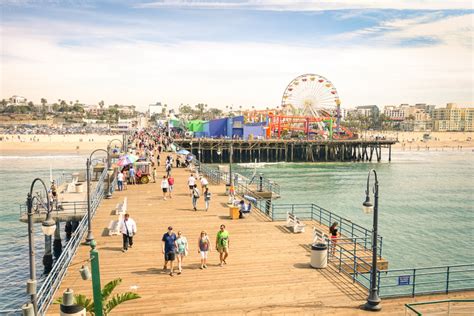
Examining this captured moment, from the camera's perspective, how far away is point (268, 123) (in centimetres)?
9331

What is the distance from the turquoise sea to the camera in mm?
23094

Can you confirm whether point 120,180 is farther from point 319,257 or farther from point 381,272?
point 381,272

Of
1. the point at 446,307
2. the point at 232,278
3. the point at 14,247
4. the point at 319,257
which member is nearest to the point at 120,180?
the point at 14,247

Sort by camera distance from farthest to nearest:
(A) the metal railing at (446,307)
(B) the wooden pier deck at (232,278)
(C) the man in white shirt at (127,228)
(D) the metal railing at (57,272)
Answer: (C) the man in white shirt at (127,228) < (B) the wooden pier deck at (232,278) < (D) the metal railing at (57,272) < (A) the metal railing at (446,307)

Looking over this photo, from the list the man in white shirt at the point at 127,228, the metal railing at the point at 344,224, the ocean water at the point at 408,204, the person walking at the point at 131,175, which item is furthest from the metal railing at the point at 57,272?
the ocean water at the point at 408,204

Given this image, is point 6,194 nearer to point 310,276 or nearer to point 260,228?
point 260,228

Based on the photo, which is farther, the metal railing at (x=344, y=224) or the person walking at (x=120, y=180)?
the person walking at (x=120, y=180)

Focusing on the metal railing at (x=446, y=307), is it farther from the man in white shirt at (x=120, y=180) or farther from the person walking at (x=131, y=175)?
the person walking at (x=131, y=175)

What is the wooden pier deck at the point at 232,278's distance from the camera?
1009 cm

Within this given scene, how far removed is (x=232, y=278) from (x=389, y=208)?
29277 mm

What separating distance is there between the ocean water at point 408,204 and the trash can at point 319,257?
35.8 feet

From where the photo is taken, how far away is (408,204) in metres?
40.3

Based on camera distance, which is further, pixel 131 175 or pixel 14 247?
pixel 131 175

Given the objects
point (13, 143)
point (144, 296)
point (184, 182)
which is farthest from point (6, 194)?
point (13, 143)
